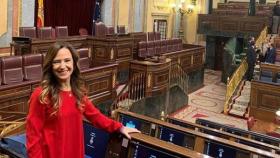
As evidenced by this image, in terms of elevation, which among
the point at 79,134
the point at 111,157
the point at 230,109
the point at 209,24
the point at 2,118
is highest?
the point at 209,24

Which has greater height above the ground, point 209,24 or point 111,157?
point 209,24

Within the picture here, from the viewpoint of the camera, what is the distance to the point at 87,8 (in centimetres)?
1164

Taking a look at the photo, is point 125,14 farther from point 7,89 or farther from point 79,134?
point 79,134

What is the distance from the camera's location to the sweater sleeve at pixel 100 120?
199cm

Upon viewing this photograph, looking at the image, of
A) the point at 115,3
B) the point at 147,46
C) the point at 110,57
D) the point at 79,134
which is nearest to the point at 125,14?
the point at 115,3

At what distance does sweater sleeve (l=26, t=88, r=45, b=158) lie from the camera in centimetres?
182

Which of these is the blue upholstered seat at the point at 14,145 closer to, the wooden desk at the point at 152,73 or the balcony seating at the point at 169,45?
the wooden desk at the point at 152,73

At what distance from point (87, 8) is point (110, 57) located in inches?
147

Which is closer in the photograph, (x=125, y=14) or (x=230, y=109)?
(x=230, y=109)

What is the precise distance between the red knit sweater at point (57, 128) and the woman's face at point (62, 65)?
0.30ft

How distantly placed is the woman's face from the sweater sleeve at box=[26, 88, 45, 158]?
0.49 ft

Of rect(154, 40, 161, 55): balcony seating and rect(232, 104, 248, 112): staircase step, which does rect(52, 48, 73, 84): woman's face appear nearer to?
rect(232, 104, 248, 112): staircase step

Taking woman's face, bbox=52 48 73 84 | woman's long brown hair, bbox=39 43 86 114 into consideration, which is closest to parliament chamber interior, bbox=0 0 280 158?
woman's long brown hair, bbox=39 43 86 114

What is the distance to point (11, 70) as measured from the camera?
5434mm
